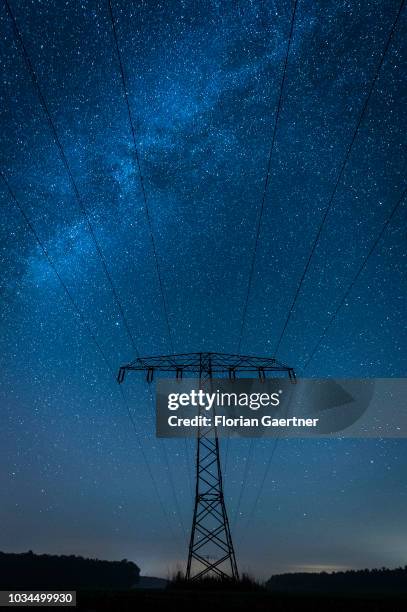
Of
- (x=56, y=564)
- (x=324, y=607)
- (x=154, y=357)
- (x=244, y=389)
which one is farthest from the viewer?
(x=56, y=564)

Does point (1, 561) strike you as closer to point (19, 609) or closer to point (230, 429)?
point (230, 429)

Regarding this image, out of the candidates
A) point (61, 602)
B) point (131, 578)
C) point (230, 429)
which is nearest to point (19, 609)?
point (61, 602)

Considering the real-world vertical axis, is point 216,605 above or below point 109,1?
below

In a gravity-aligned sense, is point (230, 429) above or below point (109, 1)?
below

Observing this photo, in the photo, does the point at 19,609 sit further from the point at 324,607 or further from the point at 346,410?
the point at 346,410

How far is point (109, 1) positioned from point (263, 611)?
42.7 ft

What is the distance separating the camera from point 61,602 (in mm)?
13617

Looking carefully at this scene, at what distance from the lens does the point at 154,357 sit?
29297 mm

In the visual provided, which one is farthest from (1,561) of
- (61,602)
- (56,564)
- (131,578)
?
(61,602)

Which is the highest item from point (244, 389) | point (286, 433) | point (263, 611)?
point (244, 389)

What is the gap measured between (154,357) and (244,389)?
18.2 feet

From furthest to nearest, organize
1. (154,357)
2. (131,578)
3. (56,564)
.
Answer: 1. (131,578)
2. (56,564)
3. (154,357)

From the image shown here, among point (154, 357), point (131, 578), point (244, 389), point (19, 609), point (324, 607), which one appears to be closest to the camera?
point (19, 609)

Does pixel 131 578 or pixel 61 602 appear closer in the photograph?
pixel 61 602
